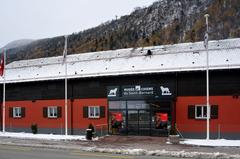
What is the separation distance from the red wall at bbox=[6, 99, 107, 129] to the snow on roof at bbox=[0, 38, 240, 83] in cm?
240

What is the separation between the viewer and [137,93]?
3716 cm

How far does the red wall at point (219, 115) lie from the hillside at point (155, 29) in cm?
7357

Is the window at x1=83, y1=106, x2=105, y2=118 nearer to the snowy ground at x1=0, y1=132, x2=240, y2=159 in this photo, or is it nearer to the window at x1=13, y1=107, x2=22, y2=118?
the snowy ground at x1=0, y1=132, x2=240, y2=159

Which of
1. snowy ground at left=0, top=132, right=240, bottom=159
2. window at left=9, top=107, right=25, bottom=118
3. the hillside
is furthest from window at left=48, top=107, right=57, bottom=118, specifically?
the hillside

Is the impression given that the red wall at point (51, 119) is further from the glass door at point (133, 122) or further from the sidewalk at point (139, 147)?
the sidewalk at point (139, 147)

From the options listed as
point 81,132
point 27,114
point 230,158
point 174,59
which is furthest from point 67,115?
point 230,158

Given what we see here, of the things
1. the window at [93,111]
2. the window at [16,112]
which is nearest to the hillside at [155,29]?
the window at [16,112]

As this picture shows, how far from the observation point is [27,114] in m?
46.0

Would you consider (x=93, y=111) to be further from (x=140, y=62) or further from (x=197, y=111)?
(x=197, y=111)

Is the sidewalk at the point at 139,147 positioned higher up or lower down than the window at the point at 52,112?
lower down

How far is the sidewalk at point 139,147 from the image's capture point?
22703 millimetres

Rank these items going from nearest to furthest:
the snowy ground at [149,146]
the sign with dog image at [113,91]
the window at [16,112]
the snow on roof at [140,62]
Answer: the snowy ground at [149,146] < the snow on roof at [140,62] < the sign with dog image at [113,91] < the window at [16,112]

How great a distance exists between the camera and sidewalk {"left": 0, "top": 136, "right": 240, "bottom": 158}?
74.5ft

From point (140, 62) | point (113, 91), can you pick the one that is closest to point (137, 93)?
point (113, 91)
